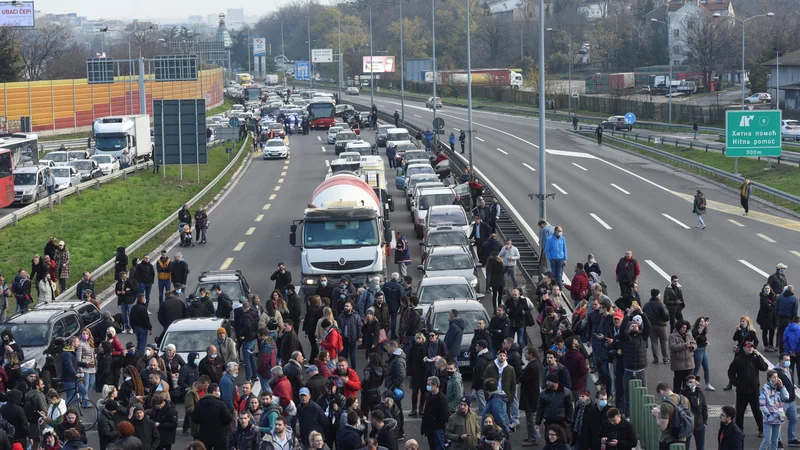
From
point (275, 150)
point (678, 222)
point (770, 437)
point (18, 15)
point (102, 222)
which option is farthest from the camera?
point (18, 15)

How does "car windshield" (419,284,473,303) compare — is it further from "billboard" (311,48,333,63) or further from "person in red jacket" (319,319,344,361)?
"billboard" (311,48,333,63)

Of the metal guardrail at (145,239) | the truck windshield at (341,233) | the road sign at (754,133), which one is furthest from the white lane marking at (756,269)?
the metal guardrail at (145,239)

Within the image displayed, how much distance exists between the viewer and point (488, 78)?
125 meters

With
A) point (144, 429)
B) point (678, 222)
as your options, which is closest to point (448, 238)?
point (678, 222)

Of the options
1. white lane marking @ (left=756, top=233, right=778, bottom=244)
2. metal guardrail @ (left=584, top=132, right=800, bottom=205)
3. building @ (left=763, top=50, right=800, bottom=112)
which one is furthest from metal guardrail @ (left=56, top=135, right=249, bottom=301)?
building @ (left=763, top=50, right=800, bottom=112)

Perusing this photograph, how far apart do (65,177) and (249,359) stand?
30.8 metres

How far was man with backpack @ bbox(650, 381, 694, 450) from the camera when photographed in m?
13.7

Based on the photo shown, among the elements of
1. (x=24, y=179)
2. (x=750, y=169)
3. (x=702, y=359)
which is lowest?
(x=702, y=359)

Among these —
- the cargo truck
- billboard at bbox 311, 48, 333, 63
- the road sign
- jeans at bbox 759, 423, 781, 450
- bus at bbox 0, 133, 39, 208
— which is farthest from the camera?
billboard at bbox 311, 48, 333, 63

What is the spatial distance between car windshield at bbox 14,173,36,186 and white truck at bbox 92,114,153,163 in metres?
12.1

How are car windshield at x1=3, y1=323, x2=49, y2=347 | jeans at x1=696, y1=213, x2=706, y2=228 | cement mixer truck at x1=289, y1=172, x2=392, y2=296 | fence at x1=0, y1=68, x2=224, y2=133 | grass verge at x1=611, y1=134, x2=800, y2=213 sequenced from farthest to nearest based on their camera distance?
fence at x1=0, y1=68, x2=224, y2=133 < grass verge at x1=611, y1=134, x2=800, y2=213 < jeans at x1=696, y1=213, x2=706, y2=228 < cement mixer truck at x1=289, y1=172, x2=392, y2=296 < car windshield at x1=3, y1=323, x2=49, y2=347

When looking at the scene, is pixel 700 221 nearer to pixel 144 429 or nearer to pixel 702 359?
pixel 702 359

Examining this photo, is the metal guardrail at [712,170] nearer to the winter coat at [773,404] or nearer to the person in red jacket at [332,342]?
the person in red jacket at [332,342]

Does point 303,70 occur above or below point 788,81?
above
